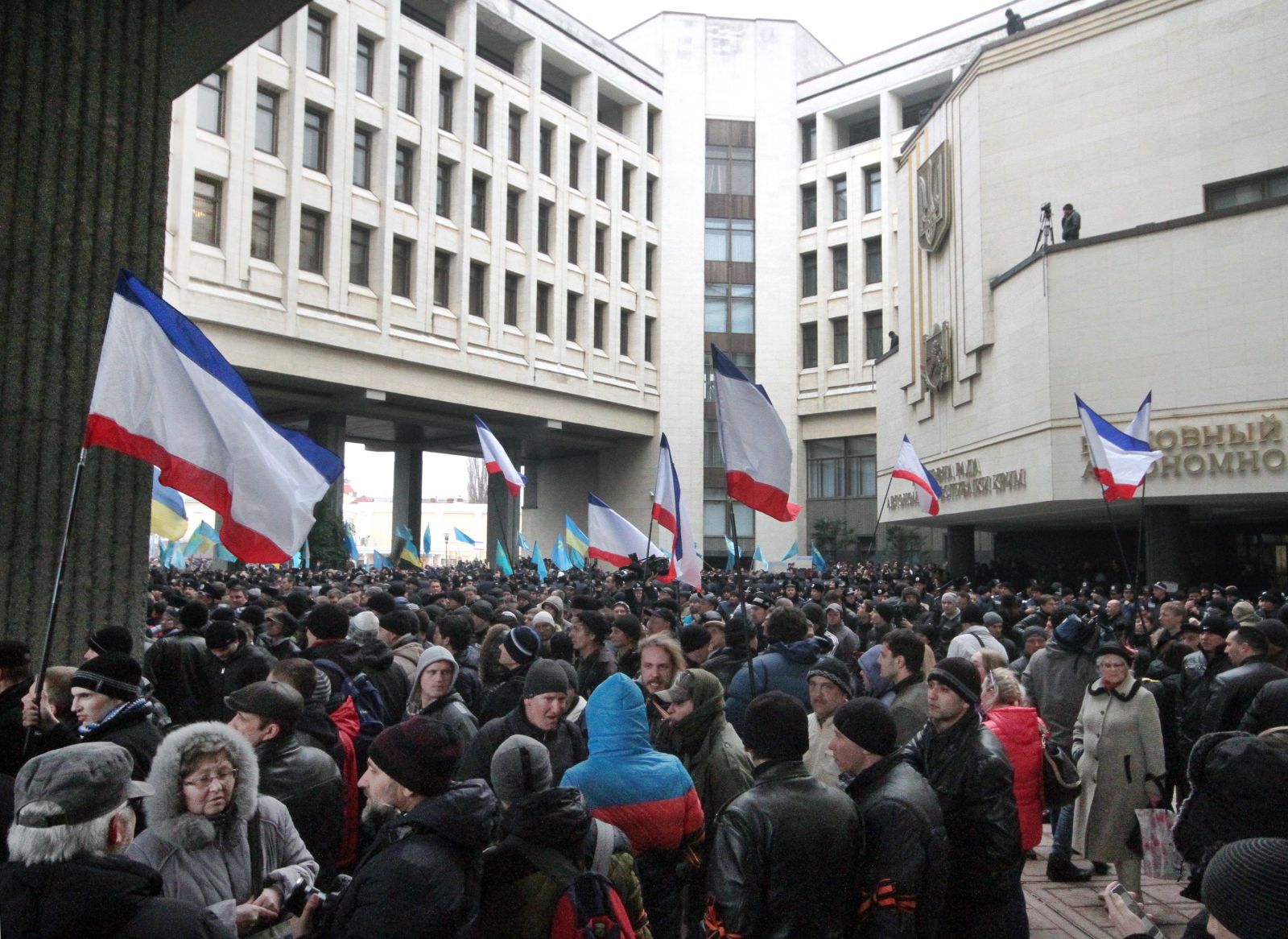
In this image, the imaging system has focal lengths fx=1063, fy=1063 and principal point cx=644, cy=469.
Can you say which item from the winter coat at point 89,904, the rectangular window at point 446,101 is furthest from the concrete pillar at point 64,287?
the rectangular window at point 446,101

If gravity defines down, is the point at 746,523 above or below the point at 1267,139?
below

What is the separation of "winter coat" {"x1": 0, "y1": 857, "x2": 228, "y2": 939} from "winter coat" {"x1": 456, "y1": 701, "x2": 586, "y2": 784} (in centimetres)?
204

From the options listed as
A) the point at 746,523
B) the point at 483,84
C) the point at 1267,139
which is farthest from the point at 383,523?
the point at 1267,139

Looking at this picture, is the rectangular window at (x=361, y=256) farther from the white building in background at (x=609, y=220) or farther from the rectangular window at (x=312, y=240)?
the rectangular window at (x=312, y=240)

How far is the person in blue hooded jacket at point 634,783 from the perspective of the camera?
3914 millimetres

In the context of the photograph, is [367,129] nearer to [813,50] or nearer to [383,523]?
[813,50]

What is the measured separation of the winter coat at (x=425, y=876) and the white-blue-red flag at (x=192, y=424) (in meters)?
2.63

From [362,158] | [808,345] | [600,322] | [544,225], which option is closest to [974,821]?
[362,158]

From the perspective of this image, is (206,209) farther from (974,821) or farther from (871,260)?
(871,260)

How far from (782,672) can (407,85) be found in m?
30.8

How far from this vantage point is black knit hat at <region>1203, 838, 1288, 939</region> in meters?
1.91

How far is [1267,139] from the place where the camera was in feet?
71.3

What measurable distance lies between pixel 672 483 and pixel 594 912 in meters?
8.56

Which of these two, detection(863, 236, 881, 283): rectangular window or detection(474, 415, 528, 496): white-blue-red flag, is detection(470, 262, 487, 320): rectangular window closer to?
detection(863, 236, 881, 283): rectangular window
